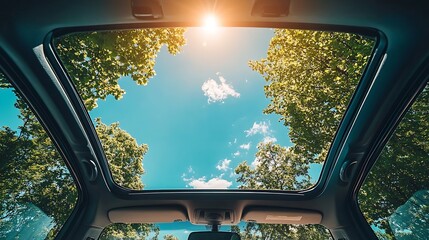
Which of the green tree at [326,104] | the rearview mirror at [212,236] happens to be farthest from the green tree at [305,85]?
the rearview mirror at [212,236]

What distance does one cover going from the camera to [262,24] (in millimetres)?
2365

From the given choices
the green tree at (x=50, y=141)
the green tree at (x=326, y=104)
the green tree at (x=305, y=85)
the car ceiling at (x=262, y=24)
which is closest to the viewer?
the car ceiling at (x=262, y=24)

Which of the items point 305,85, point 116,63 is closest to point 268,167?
point 305,85

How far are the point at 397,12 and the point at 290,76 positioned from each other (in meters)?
9.02

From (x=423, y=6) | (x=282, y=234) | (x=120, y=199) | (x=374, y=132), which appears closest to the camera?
(x=423, y=6)

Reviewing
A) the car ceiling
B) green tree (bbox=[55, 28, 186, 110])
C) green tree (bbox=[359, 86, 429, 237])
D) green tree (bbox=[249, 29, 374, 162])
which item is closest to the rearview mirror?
the car ceiling

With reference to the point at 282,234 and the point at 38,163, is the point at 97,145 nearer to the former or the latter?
the point at 38,163

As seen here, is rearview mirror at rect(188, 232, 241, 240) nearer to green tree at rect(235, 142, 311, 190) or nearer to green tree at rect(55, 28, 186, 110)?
green tree at rect(55, 28, 186, 110)

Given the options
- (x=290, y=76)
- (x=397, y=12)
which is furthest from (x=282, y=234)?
(x=397, y=12)

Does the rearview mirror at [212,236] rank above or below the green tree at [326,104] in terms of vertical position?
below

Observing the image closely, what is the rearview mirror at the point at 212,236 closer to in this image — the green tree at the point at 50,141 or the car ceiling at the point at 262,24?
the car ceiling at the point at 262,24

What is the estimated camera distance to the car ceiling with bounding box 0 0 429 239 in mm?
2102

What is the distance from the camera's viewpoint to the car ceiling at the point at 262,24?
2.10 meters

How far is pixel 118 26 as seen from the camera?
7.85ft
